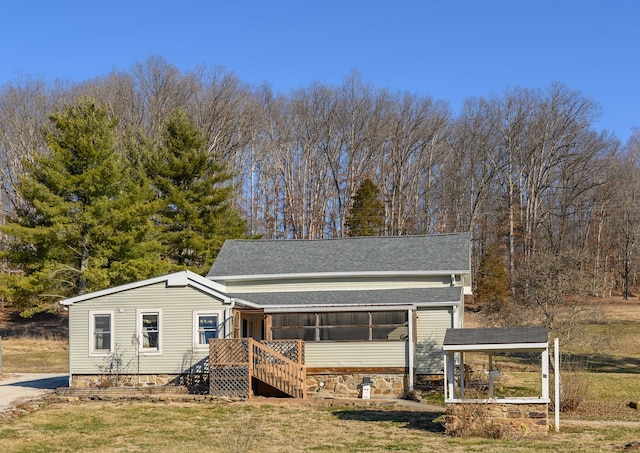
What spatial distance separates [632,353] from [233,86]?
112 ft

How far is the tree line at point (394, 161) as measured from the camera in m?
58.6

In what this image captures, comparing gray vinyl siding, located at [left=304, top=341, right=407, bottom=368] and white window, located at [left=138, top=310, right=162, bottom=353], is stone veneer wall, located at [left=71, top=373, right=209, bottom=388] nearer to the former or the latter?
white window, located at [left=138, top=310, right=162, bottom=353]

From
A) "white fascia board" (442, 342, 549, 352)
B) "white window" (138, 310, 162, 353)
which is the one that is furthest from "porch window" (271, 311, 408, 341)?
"white fascia board" (442, 342, 549, 352)

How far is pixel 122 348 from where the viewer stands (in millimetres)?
25922

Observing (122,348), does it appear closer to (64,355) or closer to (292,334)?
(292,334)

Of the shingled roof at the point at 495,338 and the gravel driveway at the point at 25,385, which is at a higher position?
the shingled roof at the point at 495,338

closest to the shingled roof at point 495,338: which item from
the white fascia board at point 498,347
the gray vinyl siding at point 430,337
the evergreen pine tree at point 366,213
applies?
the white fascia board at point 498,347

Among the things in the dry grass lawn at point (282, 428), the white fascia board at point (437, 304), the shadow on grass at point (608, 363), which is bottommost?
the shadow on grass at point (608, 363)

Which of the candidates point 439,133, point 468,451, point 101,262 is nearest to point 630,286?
point 439,133

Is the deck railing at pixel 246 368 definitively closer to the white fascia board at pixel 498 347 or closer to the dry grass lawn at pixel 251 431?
the dry grass lawn at pixel 251 431

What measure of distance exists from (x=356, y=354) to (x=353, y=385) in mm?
961

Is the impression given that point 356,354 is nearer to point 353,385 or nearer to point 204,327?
point 353,385

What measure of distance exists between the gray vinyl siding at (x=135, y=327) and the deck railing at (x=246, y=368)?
1.54 m

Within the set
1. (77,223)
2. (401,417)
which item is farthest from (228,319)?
(77,223)
